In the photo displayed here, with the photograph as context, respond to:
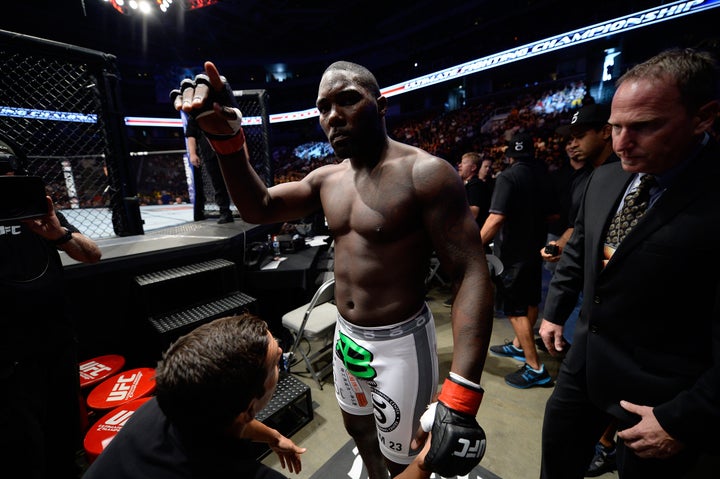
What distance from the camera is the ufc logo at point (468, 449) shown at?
36.4 inches

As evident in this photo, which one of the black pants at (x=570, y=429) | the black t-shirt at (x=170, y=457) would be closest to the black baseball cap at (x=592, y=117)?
the black pants at (x=570, y=429)

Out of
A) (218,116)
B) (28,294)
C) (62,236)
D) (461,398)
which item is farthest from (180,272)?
(461,398)

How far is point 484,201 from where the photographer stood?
13.9ft

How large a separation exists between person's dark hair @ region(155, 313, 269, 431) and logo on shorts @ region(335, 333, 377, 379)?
1.41ft

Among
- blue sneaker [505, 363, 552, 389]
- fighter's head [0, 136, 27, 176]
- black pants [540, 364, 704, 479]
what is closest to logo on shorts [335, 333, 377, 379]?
black pants [540, 364, 704, 479]

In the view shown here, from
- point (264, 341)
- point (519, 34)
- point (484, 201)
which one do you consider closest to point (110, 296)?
point (264, 341)

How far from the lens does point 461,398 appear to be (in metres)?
0.99

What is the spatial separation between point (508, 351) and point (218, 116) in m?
Answer: 3.52

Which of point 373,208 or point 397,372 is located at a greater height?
point 373,208

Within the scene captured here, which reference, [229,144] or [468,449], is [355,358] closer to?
[468,449]

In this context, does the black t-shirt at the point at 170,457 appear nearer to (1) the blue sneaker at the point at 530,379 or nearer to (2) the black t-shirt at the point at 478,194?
(1) the blue sneaker at the point at 530,379

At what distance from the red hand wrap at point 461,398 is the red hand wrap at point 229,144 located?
3.93 ft

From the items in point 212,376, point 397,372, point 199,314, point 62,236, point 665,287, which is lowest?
point 199,314

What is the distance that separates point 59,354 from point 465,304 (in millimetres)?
2267
